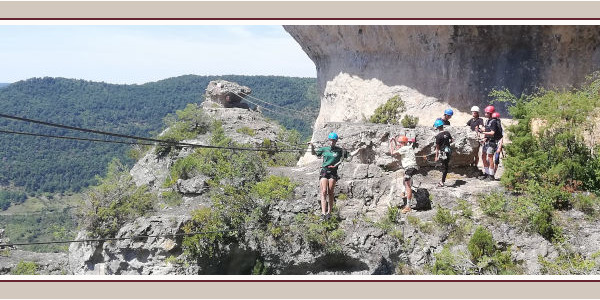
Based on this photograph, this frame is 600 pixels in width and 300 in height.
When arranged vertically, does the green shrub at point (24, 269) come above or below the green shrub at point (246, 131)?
below

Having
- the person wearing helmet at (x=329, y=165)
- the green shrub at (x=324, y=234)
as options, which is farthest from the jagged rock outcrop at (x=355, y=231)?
the person wearing helmet at (x=329, y=165)

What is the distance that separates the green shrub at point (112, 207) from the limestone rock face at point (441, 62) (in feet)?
28.1

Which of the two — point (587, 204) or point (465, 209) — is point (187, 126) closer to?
point (465, 209)

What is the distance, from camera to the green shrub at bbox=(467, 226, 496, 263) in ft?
34.5

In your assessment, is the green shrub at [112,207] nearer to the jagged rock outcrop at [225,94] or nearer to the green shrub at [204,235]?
the green shrub at [204,235]

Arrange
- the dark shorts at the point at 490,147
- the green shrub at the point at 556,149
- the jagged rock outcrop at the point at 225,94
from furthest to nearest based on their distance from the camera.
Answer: the jagged rock outcrop at the point at 225,94 < the dark shorts at the point at 490,147 < the green shrub at the point at 556,149

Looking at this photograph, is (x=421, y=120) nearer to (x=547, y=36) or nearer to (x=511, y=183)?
(x=547, y=36)

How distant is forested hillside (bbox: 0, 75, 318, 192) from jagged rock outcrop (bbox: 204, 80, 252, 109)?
26798mm

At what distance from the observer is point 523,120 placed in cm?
1204

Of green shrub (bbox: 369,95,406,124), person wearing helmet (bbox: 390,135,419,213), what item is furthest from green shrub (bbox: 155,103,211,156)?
person wearing helmet (bbox: 390,135,419,213)

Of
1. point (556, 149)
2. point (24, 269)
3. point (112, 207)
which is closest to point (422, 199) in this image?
point (556, 149)

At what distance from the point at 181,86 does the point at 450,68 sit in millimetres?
59269

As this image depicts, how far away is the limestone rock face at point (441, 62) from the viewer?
16906 mm

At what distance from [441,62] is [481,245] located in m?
9.90
